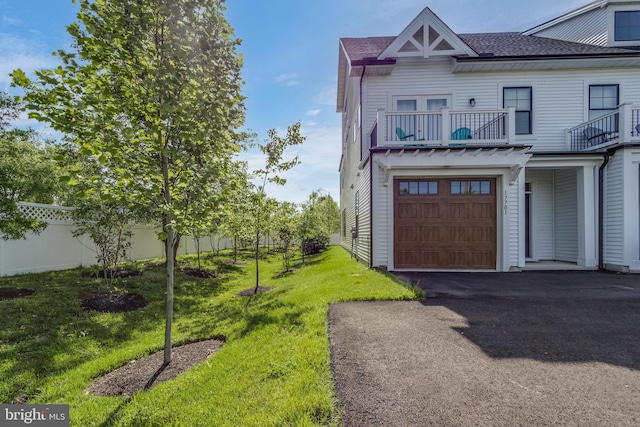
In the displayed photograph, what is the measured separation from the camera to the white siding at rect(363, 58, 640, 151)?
397 inches

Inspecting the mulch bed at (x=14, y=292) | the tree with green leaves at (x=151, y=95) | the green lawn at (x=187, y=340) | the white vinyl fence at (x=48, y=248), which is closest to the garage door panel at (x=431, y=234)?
the green lawn at (x=187, y=340)

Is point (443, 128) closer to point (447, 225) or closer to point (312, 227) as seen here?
point (447, 225)

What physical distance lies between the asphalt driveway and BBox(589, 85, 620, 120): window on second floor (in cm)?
718

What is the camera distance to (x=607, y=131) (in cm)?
973

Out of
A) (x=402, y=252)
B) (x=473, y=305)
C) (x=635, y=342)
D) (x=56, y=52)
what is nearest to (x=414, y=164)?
(x=402, y=252)

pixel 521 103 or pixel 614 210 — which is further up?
pixel 521 103

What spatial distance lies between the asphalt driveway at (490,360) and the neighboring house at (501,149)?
305cm

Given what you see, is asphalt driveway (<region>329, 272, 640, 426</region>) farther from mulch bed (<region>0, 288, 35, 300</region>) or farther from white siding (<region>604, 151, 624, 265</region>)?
mulch bed (<region>0, 288, 35, 300</region>)

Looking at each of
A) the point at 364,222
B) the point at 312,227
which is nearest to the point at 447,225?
the point at 364,222

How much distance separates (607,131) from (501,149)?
4.48 m

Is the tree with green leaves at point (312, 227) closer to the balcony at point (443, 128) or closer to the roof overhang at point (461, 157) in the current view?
the balcony at point (443, 128)

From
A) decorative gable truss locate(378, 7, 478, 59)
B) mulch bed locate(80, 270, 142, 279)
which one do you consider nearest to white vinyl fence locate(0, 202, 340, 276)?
mulch bed locate(80, 270, 142, 279)

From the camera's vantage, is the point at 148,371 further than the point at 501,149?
No

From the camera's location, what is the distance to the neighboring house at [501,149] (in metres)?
8.67
